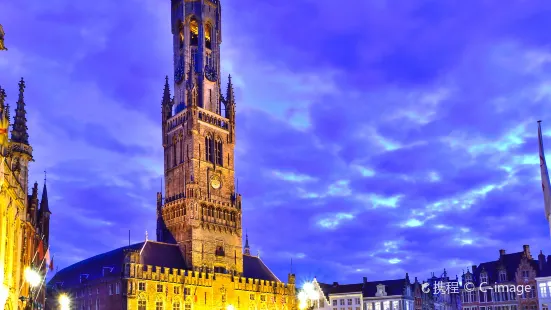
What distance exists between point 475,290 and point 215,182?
47479mm

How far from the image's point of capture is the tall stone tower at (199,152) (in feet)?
325

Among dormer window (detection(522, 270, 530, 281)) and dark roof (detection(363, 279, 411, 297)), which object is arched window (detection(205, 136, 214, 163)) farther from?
dormer window (detection(522, 270, 530, 281))

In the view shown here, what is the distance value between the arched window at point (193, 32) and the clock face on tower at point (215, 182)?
76.7ft

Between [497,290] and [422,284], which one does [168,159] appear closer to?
[422,284]

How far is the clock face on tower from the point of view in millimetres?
102875

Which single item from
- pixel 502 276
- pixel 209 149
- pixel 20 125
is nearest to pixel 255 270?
pixel 209 149

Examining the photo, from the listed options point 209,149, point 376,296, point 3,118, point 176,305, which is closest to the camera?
point 3,118

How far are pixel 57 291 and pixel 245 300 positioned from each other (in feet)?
89.3

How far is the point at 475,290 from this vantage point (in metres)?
111

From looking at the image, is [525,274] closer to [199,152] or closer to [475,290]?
[475,290]

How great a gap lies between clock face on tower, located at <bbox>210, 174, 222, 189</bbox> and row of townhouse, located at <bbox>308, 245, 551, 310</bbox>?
2392 centimetres

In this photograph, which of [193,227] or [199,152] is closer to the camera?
[193,227]

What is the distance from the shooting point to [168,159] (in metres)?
106


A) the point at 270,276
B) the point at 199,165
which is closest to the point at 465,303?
the point at 270,276
